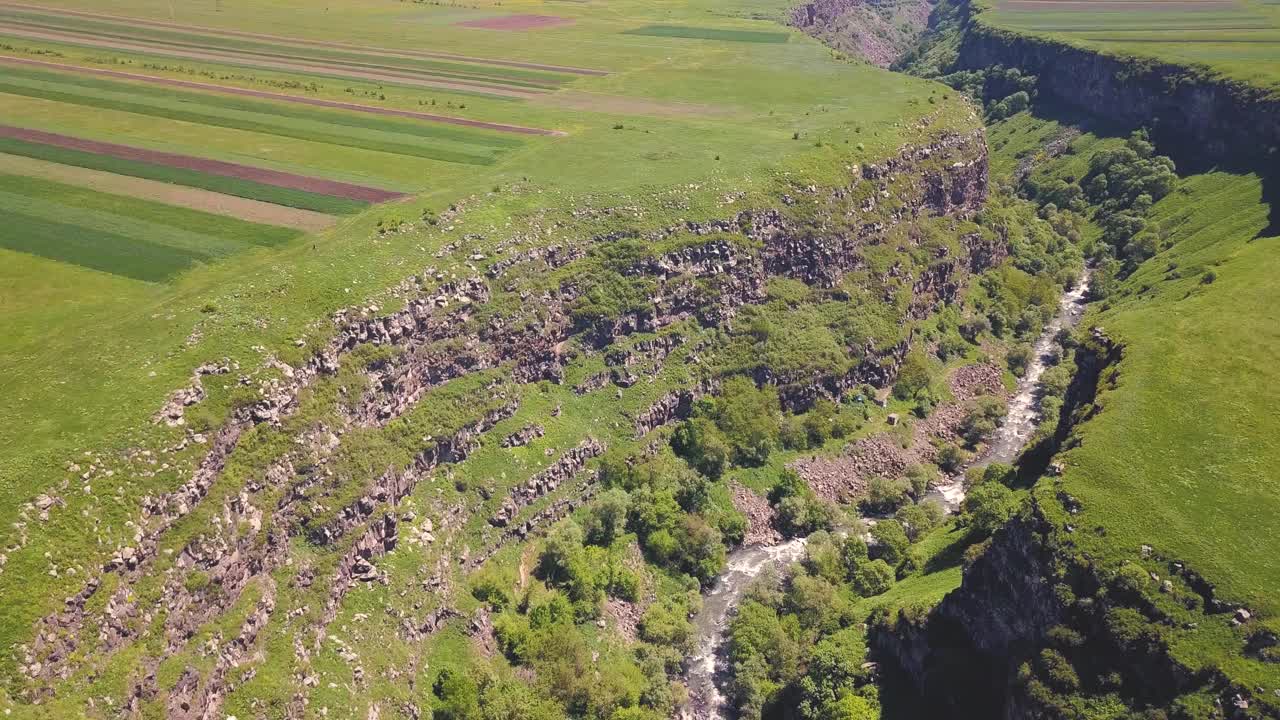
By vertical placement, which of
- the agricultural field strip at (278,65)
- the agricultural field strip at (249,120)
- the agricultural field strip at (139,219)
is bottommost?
the agricultural field strip at (139,219)

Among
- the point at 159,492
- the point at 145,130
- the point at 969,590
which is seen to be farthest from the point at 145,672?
the point at 145,130

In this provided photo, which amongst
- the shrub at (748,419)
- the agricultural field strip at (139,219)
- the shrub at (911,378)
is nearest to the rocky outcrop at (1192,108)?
the shrub at (911,378)

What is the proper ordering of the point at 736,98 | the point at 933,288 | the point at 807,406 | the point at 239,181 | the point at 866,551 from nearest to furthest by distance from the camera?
the point at 866,551
the point at 239,181
the point at 807,406
the point at 933,288
the point at 736,98

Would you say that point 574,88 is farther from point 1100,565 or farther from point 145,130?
point 1100,565

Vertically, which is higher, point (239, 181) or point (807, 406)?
point (239, 181)

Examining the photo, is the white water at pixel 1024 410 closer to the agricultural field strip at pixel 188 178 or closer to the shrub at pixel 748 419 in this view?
the shrub at pixel 748 419

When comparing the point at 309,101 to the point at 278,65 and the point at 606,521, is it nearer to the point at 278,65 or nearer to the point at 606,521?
the point at 278,65

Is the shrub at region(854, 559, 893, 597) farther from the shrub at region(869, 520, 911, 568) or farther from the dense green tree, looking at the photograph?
the dense green tree
